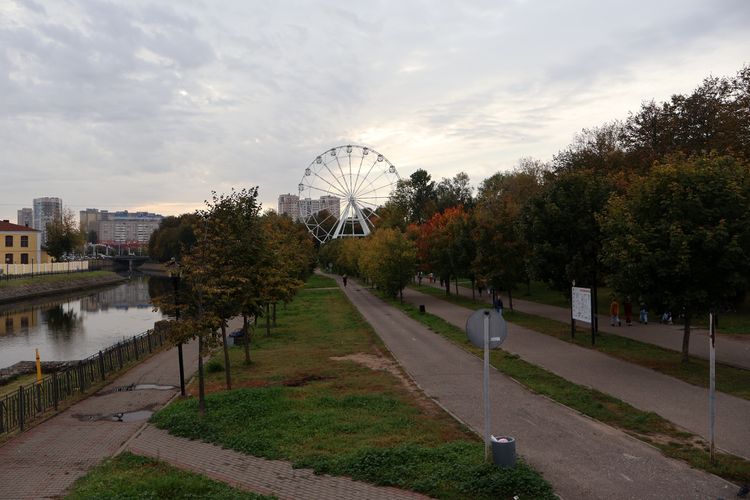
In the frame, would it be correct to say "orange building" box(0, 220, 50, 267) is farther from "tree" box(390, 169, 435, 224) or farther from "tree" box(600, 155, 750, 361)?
"tree" box(600, 155, 750, 361)

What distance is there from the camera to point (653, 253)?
17969 millimetres

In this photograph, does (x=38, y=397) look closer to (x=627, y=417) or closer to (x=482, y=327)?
(x=482, y=327)

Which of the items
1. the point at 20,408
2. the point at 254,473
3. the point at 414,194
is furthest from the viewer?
the point at 414,194

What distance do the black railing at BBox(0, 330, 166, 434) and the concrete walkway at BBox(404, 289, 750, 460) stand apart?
14.2 metres

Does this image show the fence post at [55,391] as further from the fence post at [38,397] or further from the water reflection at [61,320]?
the water reflection at [61,320]

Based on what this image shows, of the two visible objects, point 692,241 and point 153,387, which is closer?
point 692,241

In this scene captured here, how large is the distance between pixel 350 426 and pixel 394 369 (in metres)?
7.39

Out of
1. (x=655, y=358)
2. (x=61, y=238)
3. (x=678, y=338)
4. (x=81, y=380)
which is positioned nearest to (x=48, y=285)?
(x=61, y=238)

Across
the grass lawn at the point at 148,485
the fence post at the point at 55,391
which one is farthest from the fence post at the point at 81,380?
the grass lawn at the point at 148,485

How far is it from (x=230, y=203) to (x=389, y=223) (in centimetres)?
6679

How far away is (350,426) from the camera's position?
1225 cm

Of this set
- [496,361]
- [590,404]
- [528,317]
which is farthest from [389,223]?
[590,404]

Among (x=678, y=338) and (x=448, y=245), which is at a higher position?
(x=448, y=245)

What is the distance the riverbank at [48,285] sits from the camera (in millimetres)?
63531
